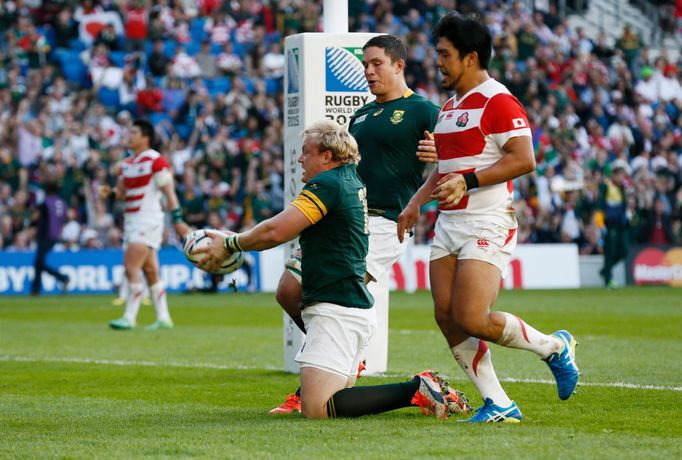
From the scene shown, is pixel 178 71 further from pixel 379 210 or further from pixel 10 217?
pixel 379 210

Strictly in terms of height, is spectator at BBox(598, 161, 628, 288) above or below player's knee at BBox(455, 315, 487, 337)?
below

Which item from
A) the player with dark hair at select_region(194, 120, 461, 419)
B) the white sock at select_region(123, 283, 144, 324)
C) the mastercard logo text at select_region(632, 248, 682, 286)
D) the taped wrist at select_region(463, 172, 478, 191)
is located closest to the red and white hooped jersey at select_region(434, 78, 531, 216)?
the taped wrist at select_region(463, 172, 478, 191)

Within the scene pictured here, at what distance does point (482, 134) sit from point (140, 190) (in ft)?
33.6

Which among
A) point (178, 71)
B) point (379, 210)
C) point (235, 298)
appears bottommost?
point (235, 298)

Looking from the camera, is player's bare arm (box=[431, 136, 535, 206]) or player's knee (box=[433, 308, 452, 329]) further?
player's knee (box=[433, 308, 452, 329])

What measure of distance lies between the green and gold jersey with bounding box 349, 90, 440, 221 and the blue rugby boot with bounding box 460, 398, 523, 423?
2.13 m

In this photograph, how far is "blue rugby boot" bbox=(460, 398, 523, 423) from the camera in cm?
755

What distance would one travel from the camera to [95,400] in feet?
30.4

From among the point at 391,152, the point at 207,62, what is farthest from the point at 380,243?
the point at 207,62

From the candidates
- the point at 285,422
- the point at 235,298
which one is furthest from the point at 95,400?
the point at 235,298

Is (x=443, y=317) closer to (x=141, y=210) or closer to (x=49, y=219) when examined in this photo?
(x=141, y=210)

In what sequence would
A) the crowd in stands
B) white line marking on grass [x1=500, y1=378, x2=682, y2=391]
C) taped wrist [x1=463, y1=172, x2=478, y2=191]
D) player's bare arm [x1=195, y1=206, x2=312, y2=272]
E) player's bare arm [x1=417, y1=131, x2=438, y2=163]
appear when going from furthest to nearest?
the crowd in stands < white line marking on grass [x1=500, y1=378, x2=682, y2=391] < player's bare arm [x1=417, y1=131, x2=438, y2=163] < taped wrist [x1=463, y1=172, x2=478, y2=191] < player's bare arm [x1=195, y1=206, x2=312, y2=272]

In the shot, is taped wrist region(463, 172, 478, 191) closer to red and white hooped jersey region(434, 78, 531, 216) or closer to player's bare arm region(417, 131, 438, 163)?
red and white hooped jersey region(434, 78, 531, 216)

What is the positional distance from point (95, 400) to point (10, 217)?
17.9 m
